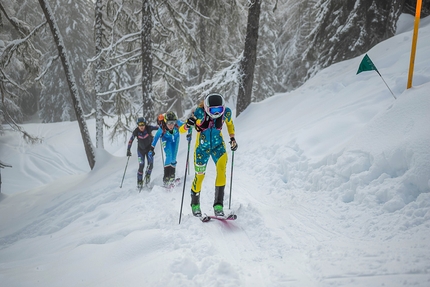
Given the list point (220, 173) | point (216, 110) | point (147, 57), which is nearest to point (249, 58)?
point (147, 57)

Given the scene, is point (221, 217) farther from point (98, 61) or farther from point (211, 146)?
point (98, 61)

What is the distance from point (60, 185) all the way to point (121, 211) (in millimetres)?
7868

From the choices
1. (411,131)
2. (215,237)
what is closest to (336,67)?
(411,131)

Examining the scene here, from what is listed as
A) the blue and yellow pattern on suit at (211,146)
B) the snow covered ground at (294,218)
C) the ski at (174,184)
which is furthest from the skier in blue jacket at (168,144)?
the blue and yellow pattern on suit at (211,146)

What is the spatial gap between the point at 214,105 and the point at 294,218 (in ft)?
7.64

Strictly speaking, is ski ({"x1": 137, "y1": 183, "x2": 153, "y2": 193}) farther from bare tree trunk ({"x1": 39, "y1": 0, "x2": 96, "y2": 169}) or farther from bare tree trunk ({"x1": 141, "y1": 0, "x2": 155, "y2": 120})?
bare tree trunk ({"x1": 39, "y1": 0, "x2": 96, "y2": 169})

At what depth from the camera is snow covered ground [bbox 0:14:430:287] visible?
3.04 metres

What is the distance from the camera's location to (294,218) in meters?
4.28

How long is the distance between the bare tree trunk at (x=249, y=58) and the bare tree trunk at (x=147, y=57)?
3.64m

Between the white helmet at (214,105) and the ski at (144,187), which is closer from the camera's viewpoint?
the white helmet at (214,105)

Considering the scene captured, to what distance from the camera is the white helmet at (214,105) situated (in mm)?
4366

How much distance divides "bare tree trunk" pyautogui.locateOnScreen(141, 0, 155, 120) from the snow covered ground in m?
3.53

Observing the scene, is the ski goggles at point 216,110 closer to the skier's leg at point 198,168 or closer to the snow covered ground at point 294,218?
the skier's leg at point 198,168

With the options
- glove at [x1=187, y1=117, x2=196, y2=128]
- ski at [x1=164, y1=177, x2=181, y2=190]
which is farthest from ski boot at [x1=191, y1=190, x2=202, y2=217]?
ski at [x1=164, y1=177, x2=181, y2=190]
